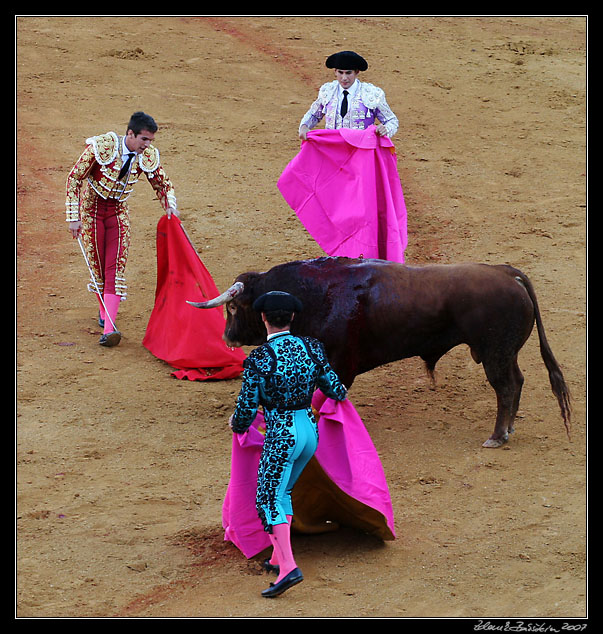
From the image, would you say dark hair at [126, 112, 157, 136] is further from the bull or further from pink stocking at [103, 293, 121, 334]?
the bull

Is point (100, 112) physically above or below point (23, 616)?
above

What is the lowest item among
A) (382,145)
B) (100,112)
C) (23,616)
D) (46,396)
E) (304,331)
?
(23,616)

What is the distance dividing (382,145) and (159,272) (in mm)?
1978

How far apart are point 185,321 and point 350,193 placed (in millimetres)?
→ 1553

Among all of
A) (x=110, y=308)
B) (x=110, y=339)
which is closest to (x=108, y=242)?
(x=110, y=308)

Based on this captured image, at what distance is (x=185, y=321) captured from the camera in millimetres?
8312

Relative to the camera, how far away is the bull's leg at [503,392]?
6984 millimetres

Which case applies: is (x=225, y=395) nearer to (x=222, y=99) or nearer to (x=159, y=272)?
(x=159, y=272)

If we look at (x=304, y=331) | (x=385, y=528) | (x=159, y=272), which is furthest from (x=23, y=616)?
(x=159, y=272)

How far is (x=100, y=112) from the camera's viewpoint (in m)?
13.6

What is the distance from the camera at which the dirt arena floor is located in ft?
17.8

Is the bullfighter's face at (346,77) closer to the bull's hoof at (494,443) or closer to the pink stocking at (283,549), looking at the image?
the bull's hoof at (494,443)

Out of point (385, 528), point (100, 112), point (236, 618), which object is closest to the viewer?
point (236, 618)

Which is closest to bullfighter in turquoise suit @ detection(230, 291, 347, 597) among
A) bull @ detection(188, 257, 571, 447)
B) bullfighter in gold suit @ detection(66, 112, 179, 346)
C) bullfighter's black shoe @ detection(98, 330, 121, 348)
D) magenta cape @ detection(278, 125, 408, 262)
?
bull @ detection(188, 257, 571, 447)
